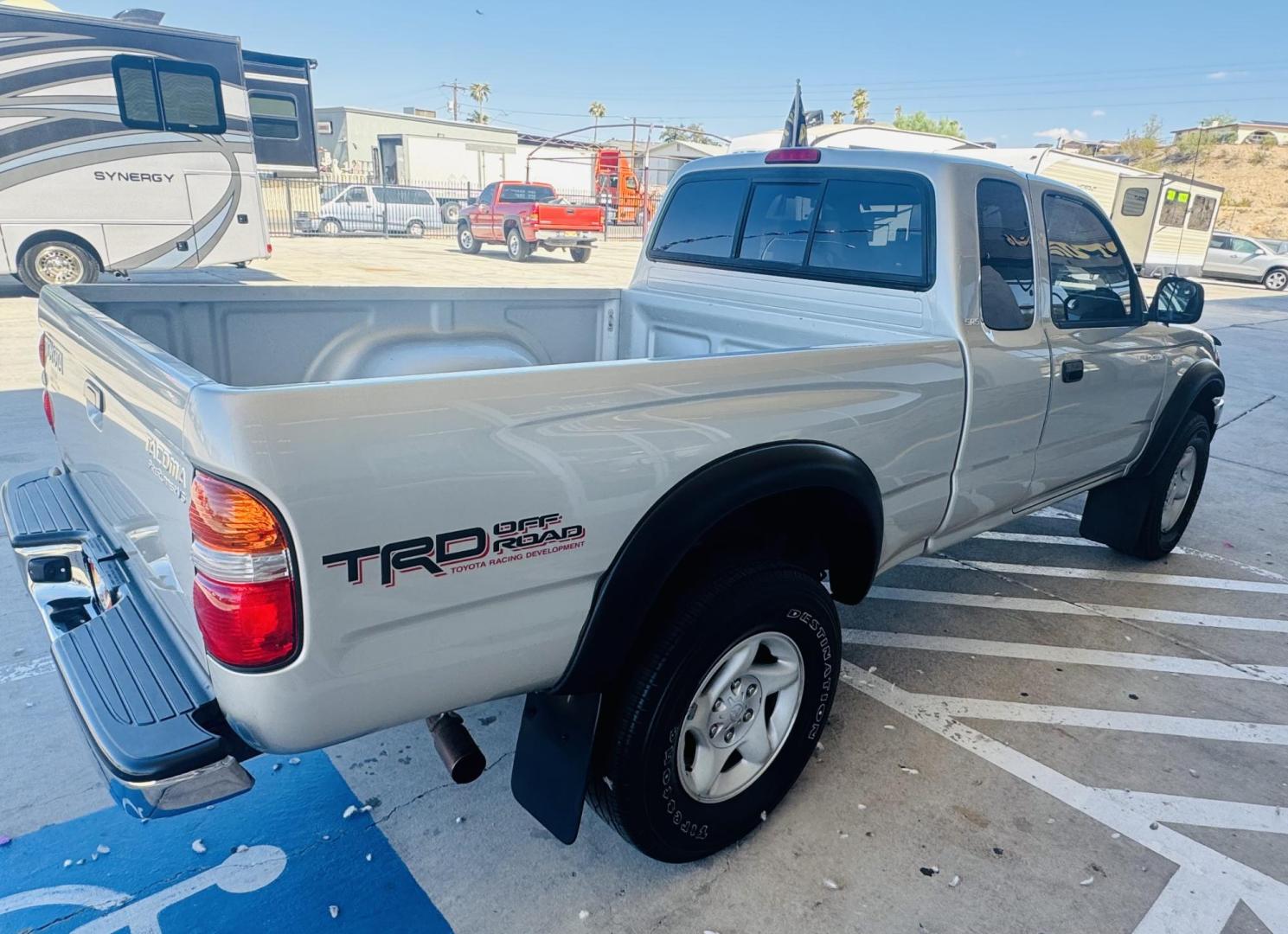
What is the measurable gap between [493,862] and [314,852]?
507 mm

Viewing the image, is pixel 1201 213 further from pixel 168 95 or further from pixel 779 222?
pixel 779 222

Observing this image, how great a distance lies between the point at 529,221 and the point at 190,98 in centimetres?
1014

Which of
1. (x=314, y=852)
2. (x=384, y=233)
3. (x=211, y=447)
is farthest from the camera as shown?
(x=384, y=233)

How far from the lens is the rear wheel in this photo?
74.9ft

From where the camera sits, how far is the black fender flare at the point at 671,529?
1.88 meters

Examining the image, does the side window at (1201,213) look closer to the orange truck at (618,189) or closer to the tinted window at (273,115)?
the orange truck at (618,189)

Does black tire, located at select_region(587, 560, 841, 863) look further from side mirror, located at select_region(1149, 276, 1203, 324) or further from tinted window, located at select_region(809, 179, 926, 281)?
side mirror, located at select_region(1149, 276, 1203, 324)

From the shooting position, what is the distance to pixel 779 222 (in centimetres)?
350

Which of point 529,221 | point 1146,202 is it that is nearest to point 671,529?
point 529,221

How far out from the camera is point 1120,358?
3.60m

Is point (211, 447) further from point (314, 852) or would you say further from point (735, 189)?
point (735, 189)

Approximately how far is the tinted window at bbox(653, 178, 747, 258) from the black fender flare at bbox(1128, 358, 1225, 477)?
2.33m

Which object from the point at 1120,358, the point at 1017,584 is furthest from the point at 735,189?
the point at 1017,584

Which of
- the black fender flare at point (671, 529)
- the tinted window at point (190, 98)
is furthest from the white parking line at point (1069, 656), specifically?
the tinted window at point (190, 98)
